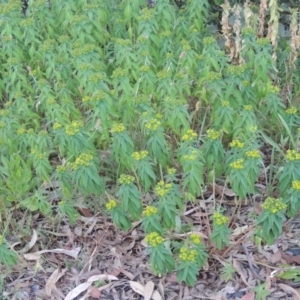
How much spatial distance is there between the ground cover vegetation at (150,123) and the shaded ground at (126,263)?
88 mm

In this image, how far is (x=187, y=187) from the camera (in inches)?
149

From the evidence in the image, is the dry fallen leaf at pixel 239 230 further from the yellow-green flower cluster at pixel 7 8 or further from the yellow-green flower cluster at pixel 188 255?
the yellow-green flower cluster at pixel 7 8

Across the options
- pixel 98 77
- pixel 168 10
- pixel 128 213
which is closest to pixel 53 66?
pixel 98 77

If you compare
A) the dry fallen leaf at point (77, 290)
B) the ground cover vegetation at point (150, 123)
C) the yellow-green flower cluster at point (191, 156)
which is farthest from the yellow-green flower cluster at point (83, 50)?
the dry fallen leaf at point (77, 290)

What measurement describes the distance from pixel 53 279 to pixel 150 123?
3.50 feet

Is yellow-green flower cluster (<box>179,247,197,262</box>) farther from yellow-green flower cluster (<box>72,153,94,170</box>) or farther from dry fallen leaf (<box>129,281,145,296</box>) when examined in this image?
yellow-green flower cluster (<box>72,153,94,170</box>)

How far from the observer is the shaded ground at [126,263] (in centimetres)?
339

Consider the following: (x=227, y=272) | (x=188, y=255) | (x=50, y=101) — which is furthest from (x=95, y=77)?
(x=227, y=272)

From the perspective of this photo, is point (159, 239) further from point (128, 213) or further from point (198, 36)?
point (198, 36)

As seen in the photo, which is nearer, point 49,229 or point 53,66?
point 49,229

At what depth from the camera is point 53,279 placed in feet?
11.6

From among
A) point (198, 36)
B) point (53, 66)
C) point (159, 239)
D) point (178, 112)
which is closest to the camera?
point (159, 239)

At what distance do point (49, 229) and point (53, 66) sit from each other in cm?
118

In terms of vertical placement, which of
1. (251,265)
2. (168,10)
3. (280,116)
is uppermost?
(168,10)
